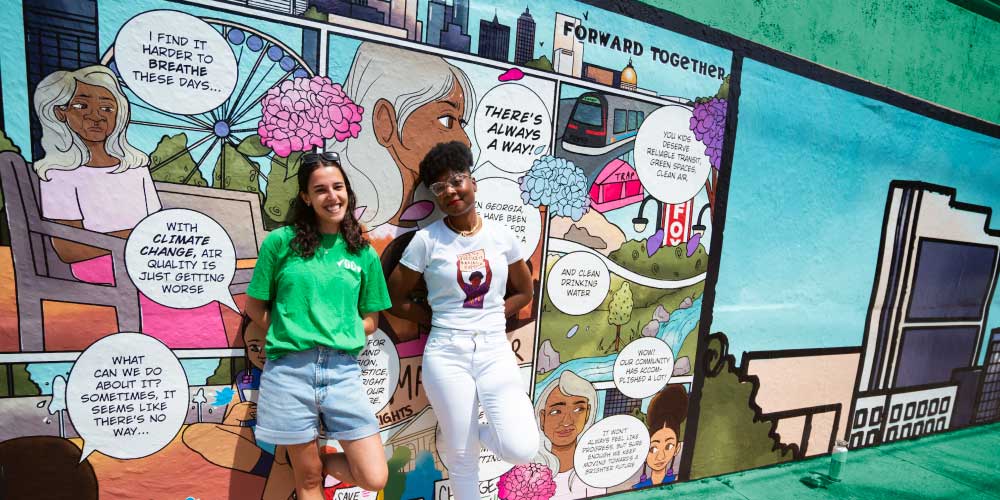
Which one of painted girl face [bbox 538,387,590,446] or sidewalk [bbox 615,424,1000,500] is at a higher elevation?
painted girl face [bbox 538,387,590,446]

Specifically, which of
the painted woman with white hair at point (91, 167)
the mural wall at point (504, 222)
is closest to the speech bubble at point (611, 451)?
the mural wall at point (504, 222)

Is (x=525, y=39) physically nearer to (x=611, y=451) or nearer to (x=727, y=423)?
(x=611, y=451)

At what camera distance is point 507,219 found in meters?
2.61

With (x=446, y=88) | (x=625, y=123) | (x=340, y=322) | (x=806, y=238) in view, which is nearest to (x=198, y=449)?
(x=340, y=322)

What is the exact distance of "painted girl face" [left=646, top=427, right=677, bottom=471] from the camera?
3170mm

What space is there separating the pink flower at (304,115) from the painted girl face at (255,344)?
805 mm

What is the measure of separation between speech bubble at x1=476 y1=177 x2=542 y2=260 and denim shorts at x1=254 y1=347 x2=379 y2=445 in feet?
3.45

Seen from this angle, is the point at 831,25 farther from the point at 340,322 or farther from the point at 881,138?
the point at 340,322

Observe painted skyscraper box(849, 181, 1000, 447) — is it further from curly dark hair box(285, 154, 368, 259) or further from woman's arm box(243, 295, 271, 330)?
woman's arm box(243, 295, 271, 330)

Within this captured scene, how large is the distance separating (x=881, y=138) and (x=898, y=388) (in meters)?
2.21

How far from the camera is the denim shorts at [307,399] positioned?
1940 millimetres

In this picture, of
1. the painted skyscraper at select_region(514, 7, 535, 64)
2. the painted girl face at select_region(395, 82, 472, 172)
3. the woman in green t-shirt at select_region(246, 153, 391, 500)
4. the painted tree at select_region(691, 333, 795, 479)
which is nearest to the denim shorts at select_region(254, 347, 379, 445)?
the woman in green t-shirt at select_region(246, 153, 391, 500)

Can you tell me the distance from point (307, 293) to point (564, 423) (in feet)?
5.71

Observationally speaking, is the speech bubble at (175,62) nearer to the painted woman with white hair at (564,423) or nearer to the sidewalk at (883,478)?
the painted woman with white hair at (564,423)
